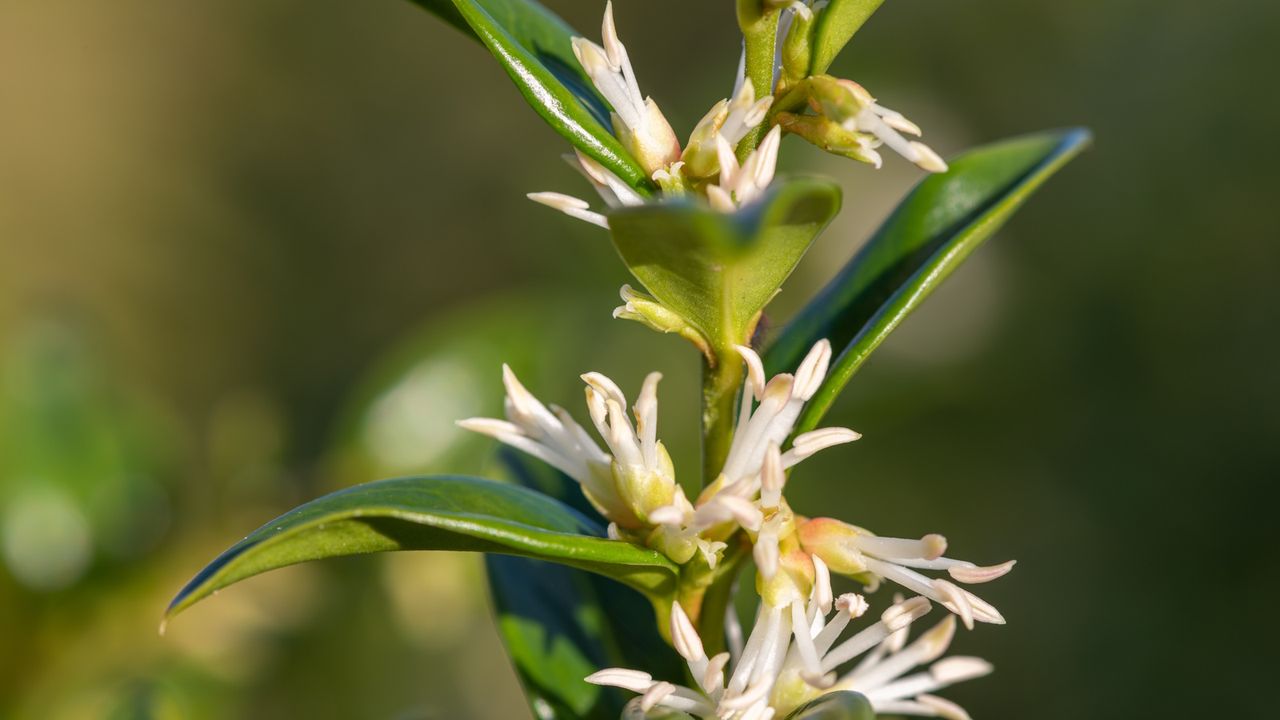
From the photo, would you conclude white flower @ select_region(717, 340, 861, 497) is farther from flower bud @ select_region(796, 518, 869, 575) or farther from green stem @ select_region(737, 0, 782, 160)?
green stem @ select_region(737, 0, 782, 160)

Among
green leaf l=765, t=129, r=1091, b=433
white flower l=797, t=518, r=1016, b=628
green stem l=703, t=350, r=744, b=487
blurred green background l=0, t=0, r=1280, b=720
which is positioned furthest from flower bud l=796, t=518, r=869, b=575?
blurred green background l=0, t=0, r=1280, b=720

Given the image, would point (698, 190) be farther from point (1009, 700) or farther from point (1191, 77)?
point (1191, 77)

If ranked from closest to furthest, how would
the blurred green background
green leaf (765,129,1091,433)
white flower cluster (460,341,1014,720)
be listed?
white flower cluster (460,341,1014,720) < green leaf (765,129,1091,433) < the blurred green background

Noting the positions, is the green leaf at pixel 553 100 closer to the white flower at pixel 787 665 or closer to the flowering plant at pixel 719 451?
the flowering plant at pixel 719 451

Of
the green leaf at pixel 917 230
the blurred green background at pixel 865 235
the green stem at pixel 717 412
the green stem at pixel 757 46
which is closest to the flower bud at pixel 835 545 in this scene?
the green stem at pixel 717 412

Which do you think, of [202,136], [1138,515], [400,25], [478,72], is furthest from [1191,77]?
[202,136]

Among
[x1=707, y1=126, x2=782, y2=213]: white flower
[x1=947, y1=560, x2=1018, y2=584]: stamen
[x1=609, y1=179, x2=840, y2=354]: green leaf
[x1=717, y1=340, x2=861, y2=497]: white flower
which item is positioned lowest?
[x1=947, y1=560, x2=1018, y2=584]: stamen
